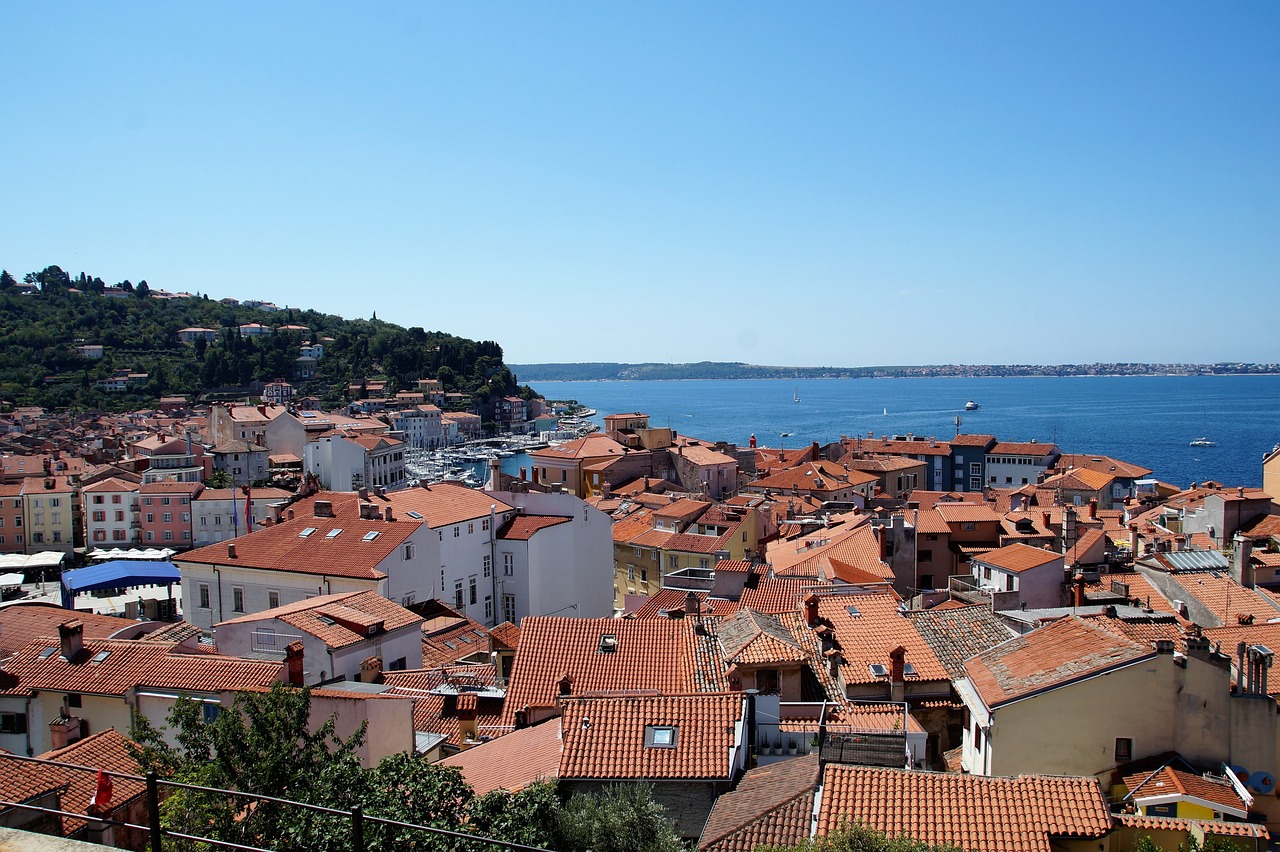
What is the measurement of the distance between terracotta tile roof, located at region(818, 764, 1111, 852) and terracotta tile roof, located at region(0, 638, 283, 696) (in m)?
8.49

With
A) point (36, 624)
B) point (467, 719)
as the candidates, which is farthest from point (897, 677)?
point (36, 624)

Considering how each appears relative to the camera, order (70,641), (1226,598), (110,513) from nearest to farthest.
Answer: (70,641) → (1226,598) → (110,513)

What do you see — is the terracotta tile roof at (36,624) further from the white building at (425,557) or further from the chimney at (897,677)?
the chimney at (897,677)

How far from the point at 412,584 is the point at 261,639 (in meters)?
9.00

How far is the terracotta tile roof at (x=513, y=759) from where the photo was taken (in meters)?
9.95

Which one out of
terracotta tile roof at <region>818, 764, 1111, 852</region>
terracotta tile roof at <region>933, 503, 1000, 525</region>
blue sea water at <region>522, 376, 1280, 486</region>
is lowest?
blue sea water at <region>522, 376, 1280, 486</region>

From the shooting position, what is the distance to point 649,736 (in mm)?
10102

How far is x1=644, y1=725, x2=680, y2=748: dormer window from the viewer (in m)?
10.0

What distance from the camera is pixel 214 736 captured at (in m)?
9.08

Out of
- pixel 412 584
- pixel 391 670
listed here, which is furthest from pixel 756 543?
pixel 391 670

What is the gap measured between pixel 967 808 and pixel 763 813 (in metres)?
1.77

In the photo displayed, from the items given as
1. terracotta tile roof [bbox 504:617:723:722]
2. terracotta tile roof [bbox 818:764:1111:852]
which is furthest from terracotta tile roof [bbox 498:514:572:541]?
terracotta tile roof [bbox 818:764:1111:852]

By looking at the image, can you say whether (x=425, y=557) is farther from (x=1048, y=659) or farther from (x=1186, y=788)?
(x=1186, y=788)

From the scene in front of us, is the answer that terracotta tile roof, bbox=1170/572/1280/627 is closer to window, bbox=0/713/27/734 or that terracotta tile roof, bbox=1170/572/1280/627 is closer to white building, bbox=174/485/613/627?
white building, bbox=174/485/613/627
